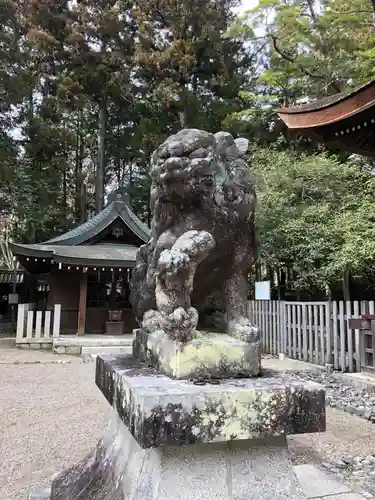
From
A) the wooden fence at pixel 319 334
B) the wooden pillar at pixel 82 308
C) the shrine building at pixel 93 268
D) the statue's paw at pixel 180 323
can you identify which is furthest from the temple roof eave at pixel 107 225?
the statue's paw at pixel 180 323

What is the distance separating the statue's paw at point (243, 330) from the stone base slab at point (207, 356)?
0.06 ft

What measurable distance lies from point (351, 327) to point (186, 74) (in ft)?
47.3

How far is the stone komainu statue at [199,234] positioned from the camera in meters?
1.59

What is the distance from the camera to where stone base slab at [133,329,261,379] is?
1.52 m

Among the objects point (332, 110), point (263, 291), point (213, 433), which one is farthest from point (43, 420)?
point (332, 110)

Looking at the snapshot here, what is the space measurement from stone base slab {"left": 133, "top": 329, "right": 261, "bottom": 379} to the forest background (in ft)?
30.2

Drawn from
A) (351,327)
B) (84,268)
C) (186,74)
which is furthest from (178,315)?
(186,74)

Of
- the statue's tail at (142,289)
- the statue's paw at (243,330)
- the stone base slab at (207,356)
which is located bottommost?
the stone base slab at (207,356)

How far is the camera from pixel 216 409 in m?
1.36

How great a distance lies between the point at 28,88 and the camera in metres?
15.2

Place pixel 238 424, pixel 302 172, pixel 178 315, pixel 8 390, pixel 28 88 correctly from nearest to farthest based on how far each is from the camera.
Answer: pixel 238 424 < pixel 178 315 < pixel 8 390 < pixel 302 172 < pixel 28 88

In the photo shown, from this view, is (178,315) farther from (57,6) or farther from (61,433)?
(57,6)

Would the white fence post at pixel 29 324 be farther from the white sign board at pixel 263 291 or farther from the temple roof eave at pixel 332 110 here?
the temple roof eave at pixel 332 110

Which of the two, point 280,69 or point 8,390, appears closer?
point 8,390
